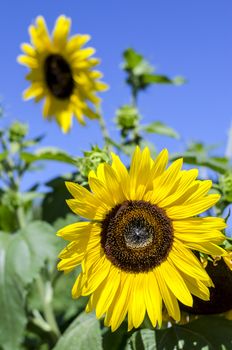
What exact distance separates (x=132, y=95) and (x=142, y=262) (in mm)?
1699

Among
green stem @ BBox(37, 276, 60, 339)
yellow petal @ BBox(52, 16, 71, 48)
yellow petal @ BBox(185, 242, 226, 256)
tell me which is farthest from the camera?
yellow petal @ BBox(52, 16, 71, 48)

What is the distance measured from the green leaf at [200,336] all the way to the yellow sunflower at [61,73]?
1.46m

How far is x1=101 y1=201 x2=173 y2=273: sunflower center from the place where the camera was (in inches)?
55.1

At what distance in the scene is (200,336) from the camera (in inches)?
55.8

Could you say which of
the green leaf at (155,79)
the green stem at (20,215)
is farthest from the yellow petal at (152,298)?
the green leaf at (155,79)

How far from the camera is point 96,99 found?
2842 millimetres

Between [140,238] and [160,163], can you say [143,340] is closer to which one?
[140,238]

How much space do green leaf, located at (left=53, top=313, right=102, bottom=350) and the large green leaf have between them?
15.6 inches

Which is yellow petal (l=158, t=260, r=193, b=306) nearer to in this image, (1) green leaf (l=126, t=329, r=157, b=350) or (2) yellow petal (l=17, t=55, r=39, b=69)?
(1) green leaf (l=126, t=329, r=157, b=350)

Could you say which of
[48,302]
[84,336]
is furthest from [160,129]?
[84,336]

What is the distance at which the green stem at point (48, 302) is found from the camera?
217 centimetres

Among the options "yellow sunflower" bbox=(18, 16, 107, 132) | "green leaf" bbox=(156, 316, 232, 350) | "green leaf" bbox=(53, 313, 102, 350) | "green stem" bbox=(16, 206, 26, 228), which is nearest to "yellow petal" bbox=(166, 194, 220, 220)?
"green leaf" bbox=(156, 316, 232, 350)

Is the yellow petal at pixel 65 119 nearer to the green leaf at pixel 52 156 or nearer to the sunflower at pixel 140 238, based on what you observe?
the green leaf at pixel 52 156

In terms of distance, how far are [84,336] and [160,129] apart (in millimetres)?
1243
